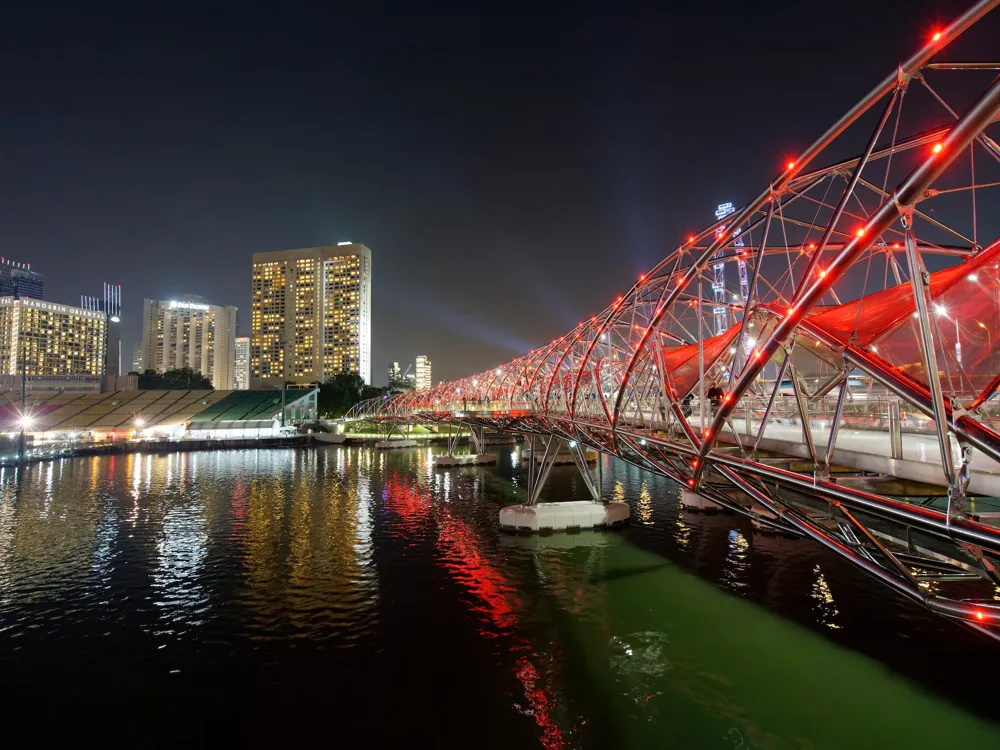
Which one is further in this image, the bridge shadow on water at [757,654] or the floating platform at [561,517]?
the floating platform at [561,517]

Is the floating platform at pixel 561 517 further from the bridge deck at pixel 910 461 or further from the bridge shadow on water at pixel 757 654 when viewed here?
the bridge deck at pixel 910 461

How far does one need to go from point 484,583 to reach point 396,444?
81233 mm

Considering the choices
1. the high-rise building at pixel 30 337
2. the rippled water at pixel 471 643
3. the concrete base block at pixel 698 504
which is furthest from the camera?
the high-rise building at pixel 30 337

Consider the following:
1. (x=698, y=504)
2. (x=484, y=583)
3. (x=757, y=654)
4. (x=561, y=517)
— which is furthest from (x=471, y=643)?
(x=698, y=504)

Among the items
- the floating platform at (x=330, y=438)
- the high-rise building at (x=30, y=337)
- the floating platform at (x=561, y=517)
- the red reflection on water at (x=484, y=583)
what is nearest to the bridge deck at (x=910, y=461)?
the red reflection on water at (x=484, y=583)

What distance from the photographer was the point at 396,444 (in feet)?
337

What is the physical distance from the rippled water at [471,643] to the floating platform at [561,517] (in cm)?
130

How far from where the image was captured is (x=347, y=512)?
40.6 m

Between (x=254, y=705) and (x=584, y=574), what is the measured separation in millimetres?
15121

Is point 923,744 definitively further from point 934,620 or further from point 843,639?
point 934,620

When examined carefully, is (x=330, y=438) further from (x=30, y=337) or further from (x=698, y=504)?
(x=30, y=337)

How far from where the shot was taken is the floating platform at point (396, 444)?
100956 millimetres

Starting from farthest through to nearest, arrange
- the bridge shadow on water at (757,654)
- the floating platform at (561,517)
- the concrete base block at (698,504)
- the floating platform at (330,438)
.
Answer: 1. the floating platform at (330,438)
2. the concrete base block at (698,504)
3. the floating platform at (561,517)
4. the bridge shadow on water at (757,654)

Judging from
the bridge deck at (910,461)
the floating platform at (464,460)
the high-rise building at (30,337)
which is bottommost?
the floating platform at (464,460)
